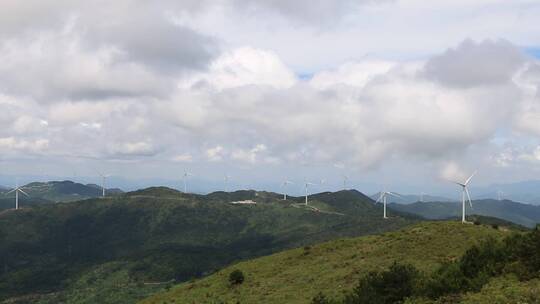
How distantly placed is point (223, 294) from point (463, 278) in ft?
154

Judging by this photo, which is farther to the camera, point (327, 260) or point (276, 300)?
point (327, 260)

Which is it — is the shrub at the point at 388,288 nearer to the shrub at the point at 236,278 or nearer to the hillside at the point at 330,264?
the hillside at the point at 330,264

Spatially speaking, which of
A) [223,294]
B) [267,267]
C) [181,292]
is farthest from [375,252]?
[181,292]

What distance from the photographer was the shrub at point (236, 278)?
88.6 m

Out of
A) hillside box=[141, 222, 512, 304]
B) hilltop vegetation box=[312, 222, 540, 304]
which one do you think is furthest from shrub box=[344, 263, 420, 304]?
hillside box=[141, 222, 512, 304]

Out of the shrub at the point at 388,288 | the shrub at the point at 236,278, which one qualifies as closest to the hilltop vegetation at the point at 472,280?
the shrub at the point at 388,288

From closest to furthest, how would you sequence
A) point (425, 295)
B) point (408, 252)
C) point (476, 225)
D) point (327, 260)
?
point (425, 295) < point (408, 252) < point (327, 260) < point (476, 225)

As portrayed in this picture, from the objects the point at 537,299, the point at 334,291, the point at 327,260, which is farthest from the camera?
the point at 327,260

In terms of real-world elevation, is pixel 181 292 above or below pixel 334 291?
below

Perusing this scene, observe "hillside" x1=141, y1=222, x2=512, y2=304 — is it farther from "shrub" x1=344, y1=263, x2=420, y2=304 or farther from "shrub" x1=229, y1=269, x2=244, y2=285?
"shrub" x1=344, y1=263, x2=420, y2=304

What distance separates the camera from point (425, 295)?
46156 millimetres

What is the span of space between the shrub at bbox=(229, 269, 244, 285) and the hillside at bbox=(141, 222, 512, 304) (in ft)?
3.90

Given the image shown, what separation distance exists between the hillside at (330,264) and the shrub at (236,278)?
119 cm

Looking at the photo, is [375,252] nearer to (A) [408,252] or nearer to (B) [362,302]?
(A) [408,252]
